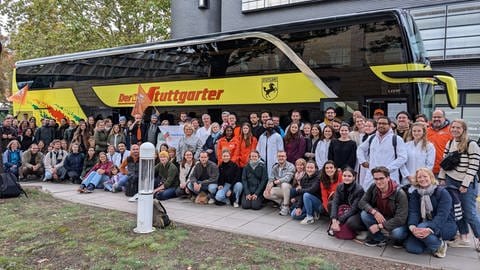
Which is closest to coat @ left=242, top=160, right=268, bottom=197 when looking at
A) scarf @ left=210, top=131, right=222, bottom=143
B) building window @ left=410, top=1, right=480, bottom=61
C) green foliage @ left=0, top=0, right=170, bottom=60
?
scarf @ left=210, top=131, right=222, bottom=143

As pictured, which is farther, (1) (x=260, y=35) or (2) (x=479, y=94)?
(2) (x=479, y=94)

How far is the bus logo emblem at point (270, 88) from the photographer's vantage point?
8.74 metres

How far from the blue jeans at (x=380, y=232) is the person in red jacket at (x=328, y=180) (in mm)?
875

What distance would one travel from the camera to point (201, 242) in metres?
5.17

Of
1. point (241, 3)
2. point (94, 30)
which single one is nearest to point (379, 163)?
point (241, 3)

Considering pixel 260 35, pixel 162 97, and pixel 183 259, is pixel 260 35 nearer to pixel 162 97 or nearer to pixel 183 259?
pixel 162 97

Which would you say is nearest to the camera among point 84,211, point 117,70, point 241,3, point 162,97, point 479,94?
point 84,211

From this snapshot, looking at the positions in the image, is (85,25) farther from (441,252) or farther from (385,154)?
(441,252)

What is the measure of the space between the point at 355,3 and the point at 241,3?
592cm

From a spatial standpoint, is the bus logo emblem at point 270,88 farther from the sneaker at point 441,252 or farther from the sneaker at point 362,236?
the sneaker at point 441,252

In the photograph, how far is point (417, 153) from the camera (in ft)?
18.4

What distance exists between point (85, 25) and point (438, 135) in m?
18.3

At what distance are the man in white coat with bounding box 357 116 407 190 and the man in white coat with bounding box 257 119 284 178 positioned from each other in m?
1.88

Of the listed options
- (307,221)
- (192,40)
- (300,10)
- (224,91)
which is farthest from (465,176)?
(300,10)
